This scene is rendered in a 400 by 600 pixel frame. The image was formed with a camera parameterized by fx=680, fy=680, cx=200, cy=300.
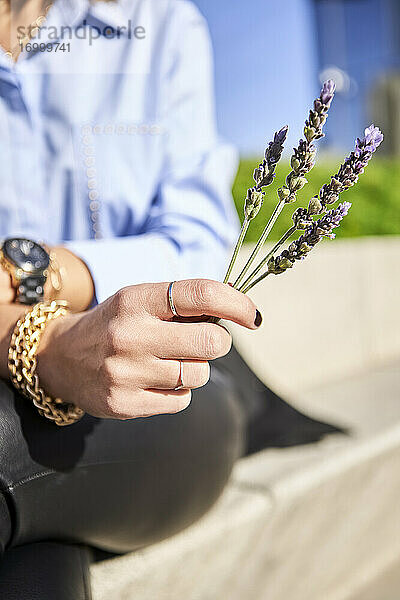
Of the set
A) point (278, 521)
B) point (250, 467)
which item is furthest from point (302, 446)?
point (278, 521)

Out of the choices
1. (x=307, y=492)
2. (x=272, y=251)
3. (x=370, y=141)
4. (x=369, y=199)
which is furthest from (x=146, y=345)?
(x=369, y=199)

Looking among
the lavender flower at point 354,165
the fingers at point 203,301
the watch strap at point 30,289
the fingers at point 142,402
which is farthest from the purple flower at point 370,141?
the watch strap at point 30,289

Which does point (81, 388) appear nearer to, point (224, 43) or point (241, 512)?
point (241, 512)

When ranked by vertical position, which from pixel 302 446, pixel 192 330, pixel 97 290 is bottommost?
pixel 302 446

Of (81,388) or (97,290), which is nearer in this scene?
(81,388)

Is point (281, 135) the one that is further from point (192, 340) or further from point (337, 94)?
point (337, 94)

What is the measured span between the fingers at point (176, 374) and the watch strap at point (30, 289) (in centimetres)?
31

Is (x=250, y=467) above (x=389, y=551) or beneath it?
above

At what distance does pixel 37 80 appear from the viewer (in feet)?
3.65

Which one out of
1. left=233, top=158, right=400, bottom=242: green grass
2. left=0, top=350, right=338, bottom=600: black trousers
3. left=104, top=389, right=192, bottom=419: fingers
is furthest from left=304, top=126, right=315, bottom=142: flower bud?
left=233, top=158, right=400, bottom=242: green grass

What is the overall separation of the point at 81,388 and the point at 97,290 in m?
0.30

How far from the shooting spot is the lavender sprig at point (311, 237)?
1.66ft

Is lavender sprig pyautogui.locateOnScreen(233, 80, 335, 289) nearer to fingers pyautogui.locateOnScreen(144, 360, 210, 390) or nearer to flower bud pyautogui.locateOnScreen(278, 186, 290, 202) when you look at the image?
flower bud pyautogui.locateOnScreen(278, 186, 290, 202)

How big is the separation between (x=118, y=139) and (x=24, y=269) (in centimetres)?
37
